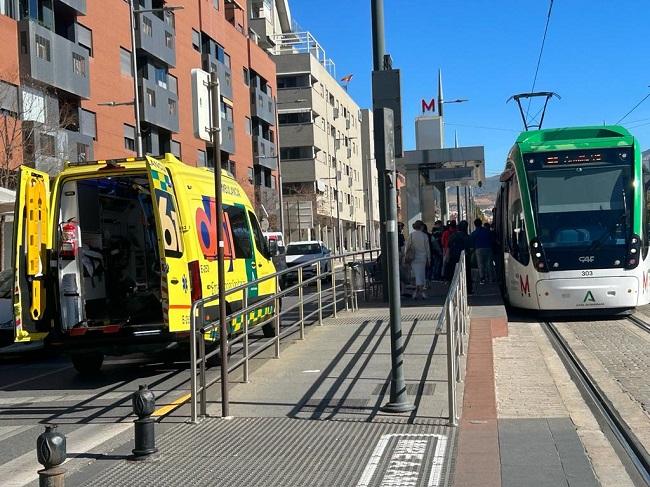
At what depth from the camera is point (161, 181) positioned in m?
9.41

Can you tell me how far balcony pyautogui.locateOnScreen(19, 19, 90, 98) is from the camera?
93.4 ft

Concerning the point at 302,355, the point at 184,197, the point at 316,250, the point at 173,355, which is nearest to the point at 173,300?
the point at 184,197

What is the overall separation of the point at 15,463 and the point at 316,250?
25.7 metres

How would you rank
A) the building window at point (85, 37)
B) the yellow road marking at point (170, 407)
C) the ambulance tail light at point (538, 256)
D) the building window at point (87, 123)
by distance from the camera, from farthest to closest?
1. the building window at point (85, 37)
2. the building window at point (87, 123)
3. the ambulance tail light at point (538, 256)
4. the yellow road marking at point (170, 407)

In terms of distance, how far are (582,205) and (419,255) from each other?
131 inches

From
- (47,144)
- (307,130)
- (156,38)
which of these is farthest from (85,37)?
(307,130)

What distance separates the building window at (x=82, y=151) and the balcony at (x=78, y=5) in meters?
5.35

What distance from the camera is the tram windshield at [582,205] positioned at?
14.7m

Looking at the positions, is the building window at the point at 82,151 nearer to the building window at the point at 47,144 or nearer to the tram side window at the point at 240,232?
the building window at the point at 47,144

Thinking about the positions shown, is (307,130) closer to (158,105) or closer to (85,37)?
(158,105)

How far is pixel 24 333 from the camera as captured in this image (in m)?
9.49

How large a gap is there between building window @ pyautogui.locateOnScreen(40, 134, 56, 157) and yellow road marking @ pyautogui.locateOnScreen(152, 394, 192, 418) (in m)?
18.3

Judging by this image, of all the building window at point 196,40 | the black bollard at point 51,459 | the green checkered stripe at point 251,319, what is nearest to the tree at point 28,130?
the green checkered stripe at point 251,319

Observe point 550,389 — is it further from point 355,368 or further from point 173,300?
point 173,300
